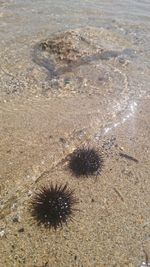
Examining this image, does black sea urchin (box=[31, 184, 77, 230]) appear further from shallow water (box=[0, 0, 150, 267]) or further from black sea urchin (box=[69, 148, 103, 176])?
black sea urchin (box=[69, 148, 103, 176])

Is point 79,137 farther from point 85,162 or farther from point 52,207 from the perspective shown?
point 52,207

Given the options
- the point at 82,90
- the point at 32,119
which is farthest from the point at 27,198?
the point at 82,90

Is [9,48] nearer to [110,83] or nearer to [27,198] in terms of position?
[110,83]

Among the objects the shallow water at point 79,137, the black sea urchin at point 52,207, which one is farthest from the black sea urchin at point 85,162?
the black sea urchin at point 52,207

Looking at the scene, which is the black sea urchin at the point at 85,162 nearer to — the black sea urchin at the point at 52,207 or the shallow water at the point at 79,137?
the shallow water at the point at 79,137

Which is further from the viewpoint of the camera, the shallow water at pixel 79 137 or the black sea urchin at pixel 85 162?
the black sea urchin at pixel 85 162

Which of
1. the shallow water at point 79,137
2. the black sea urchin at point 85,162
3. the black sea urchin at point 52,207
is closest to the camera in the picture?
the black sea urchin at point 52,207
